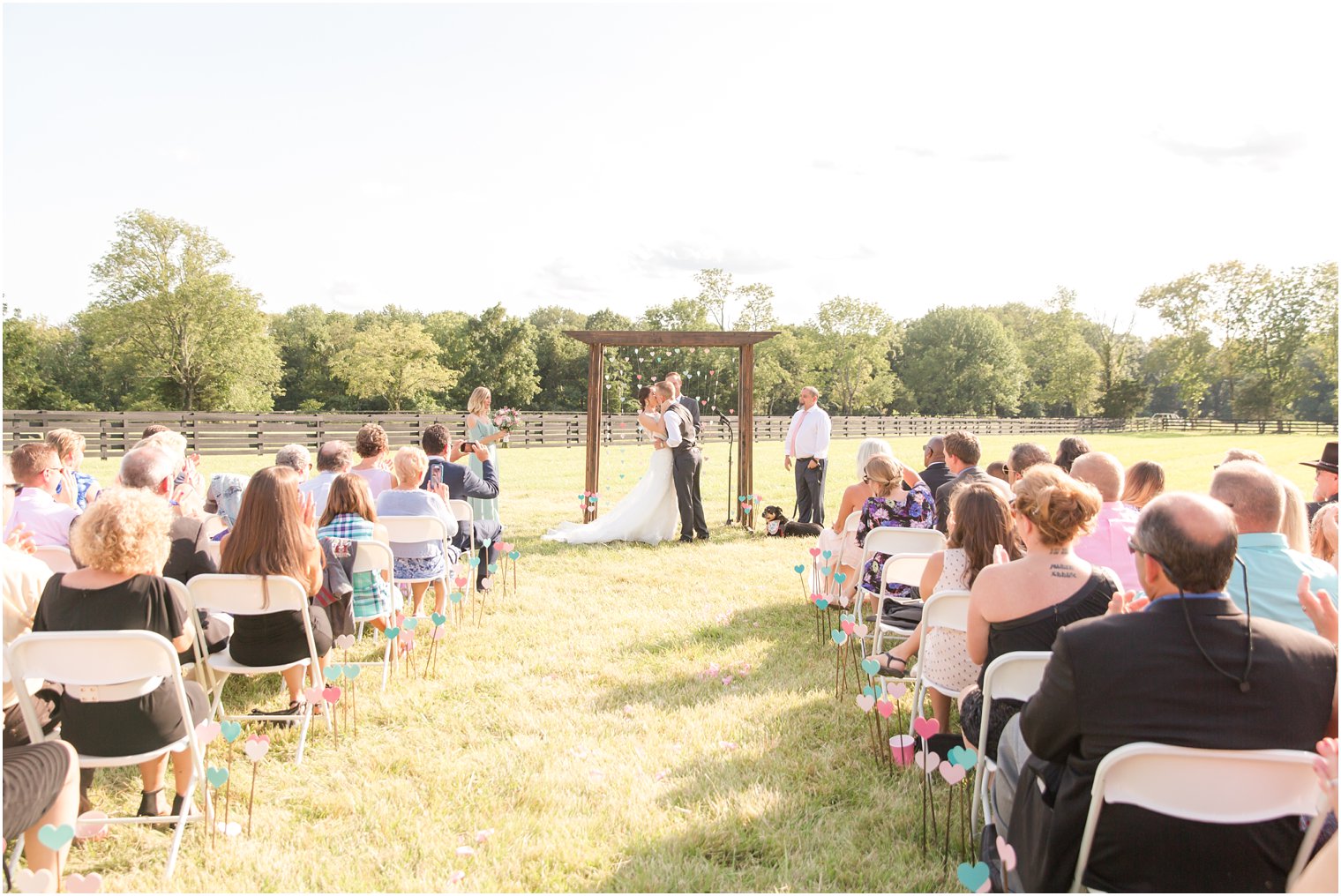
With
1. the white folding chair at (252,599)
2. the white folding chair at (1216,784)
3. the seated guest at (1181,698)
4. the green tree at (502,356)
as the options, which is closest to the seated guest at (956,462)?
the seated guest at (1181,698)

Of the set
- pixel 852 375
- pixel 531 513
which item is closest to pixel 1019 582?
pixel 531 513

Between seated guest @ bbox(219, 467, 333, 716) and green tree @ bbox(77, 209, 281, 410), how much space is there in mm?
40189

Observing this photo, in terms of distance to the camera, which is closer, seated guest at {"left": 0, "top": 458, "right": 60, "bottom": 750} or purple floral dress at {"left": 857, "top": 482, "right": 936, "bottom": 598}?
seated guest at {"left": 0, "top": 458, "right": 60, "bottom": 750}

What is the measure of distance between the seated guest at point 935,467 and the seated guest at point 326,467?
3504mm

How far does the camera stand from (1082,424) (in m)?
56.0

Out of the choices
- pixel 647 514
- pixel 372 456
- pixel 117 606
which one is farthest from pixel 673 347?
pixel 117 606

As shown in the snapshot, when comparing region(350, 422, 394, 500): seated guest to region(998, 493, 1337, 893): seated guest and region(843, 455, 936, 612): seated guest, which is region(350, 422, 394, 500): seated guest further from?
region(998, 493, 1337, 893): seated guest

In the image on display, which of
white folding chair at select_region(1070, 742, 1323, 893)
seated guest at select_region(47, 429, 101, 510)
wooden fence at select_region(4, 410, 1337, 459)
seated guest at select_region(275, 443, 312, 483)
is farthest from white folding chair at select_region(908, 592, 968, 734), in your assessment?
wooden fence at select_region(4, 410, 1337, 459)

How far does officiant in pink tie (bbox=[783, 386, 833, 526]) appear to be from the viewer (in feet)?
34.8

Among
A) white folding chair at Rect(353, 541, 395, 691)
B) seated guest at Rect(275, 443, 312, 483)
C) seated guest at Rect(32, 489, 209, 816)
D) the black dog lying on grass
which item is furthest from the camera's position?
the black dog lying on grass

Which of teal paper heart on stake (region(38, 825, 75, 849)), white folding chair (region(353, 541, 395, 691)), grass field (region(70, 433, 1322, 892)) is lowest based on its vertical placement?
grass field (region(70, 433, 1322, 892))

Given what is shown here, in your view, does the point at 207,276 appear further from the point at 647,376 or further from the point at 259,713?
the point at 259,713

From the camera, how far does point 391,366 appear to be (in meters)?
47.3

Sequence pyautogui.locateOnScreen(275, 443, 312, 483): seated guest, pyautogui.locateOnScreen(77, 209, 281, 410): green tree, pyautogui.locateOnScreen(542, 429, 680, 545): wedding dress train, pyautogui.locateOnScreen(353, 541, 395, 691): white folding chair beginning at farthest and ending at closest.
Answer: pyautogui.locateOnScreen(77, 209, 281, 410): green tree < pyautogui.locateOnScreen(542, 429, 680, 545): wedding dress train < pyautogui.locateOnScreen(275, 443, 312, 483): seated guest < pyautogui.locateOnScreen(353, 541, 395, 691): white folding chair
